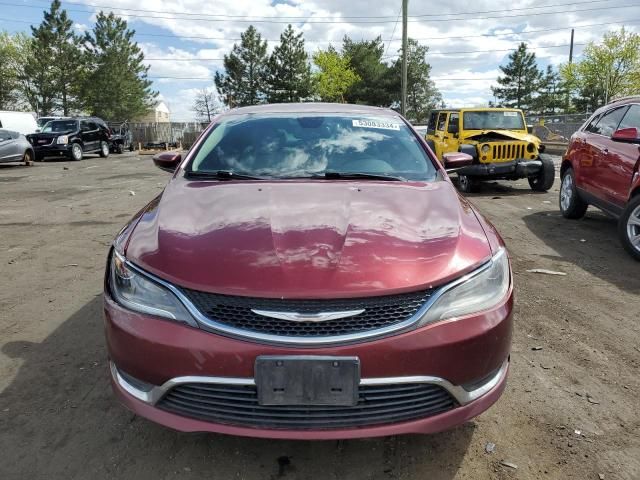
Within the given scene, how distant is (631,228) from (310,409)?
4.85m

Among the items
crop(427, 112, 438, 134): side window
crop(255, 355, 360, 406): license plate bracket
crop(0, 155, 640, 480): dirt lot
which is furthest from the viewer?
crop(427, 112, 438, 134): side window

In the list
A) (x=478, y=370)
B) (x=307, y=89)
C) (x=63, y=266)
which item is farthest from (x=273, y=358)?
(x=307, y=89)

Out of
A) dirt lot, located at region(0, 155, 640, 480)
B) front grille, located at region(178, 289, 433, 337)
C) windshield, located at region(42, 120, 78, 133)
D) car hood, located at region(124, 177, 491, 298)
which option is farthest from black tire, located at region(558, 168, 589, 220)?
windshield, located at region(42, 120, 78, 133)

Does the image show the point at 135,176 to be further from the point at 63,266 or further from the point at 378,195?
the point at 378,195

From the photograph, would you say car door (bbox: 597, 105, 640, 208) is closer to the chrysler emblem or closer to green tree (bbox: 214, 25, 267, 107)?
the chrysler emblem

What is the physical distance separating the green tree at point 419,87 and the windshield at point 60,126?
52549mm

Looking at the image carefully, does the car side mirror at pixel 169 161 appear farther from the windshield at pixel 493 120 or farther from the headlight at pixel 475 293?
the windshield at pixel 493 120

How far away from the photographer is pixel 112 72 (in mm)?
49281

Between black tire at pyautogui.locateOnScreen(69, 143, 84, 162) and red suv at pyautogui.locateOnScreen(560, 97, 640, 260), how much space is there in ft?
65.5

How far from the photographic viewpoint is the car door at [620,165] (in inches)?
222

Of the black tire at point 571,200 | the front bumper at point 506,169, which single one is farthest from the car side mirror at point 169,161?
the front bumper at point 506,169

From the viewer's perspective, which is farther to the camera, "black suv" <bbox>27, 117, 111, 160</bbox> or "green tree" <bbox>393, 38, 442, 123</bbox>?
"green tree" <bbox>393, 38, 442, 123</bbox>

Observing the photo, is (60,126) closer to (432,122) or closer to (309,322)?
(432,122)

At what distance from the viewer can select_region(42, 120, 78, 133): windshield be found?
72.1 ft
